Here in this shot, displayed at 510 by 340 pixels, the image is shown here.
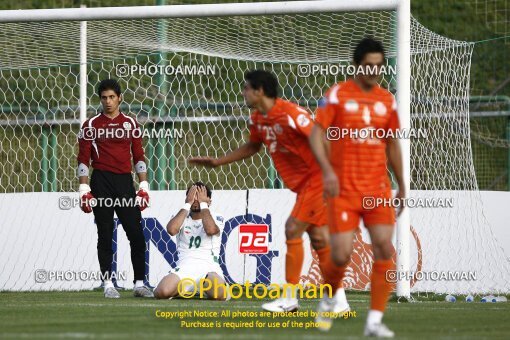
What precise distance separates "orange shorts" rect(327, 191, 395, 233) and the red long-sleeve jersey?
461cm

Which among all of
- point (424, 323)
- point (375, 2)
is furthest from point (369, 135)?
point (375, 2)

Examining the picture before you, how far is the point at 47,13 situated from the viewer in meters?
12.0

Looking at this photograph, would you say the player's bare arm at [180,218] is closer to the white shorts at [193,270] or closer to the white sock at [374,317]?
the white shorts at [193,270]

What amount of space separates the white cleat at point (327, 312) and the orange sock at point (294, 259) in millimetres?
351

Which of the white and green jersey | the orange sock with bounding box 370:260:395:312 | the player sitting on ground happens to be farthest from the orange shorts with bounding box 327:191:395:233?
the white and green jersey

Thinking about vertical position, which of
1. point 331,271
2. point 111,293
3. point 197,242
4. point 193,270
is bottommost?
point 111,293

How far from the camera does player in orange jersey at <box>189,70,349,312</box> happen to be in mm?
8680

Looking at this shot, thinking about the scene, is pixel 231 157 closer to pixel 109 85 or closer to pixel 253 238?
pixel 109 85

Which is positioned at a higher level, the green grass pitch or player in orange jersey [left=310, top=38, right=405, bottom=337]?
player in orange jersey [left=310, top=38, right=405, bottom=337]

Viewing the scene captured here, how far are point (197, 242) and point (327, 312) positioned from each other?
146 inches

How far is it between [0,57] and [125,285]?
129 inches

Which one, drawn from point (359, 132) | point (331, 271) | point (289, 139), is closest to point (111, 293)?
point (289, 139)

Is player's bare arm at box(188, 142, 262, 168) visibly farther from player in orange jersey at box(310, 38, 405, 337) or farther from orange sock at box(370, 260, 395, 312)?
orange sock at box(370, 260, 395, 312)

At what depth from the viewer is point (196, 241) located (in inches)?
459
